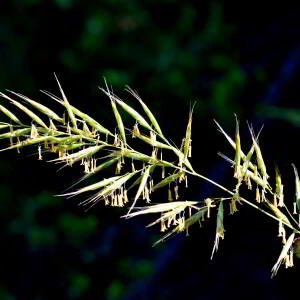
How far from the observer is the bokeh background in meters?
5.47

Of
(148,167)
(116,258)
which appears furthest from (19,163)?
(148,167)

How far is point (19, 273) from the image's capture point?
19.6 ft

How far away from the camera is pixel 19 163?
19.6ft

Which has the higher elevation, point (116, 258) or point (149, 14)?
point (149, 14)

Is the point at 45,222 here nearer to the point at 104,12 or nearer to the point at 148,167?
the point at 104,12

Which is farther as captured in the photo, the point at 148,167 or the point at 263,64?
the point at 263,64

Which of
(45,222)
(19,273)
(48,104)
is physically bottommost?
(19,273)

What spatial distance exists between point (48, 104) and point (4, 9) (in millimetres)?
1445

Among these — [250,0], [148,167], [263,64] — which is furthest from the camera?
[250,0]

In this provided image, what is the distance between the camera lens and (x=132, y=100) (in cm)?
603

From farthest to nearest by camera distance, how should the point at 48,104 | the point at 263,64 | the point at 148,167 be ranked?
the point at 263,64 → the point at 48,104 → the point at 148,167

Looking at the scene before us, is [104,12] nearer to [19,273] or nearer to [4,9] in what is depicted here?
[4,9]

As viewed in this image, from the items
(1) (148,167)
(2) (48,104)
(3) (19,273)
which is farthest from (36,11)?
(1) (148,167)

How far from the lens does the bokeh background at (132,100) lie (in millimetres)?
5469
